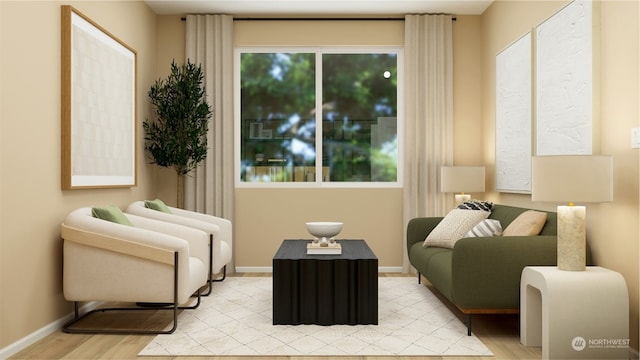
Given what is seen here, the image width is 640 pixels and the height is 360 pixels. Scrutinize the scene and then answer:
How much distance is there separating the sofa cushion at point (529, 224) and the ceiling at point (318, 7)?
280cm

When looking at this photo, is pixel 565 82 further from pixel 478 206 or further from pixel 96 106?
pixel 96 106

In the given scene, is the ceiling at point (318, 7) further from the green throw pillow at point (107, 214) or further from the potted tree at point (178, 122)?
the green throw pillow at point (107, 214)

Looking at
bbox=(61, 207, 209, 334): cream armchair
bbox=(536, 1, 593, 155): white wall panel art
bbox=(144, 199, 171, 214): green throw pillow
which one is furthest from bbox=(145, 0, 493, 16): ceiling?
bbox=(61, 207, 209, 334): cream armchair

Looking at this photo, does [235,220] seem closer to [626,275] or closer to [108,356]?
[108,356]

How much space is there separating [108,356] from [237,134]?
137 inches

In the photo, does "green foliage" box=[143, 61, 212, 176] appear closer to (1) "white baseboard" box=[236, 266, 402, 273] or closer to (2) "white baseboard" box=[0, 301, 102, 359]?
(1) "white baseboard" box=[236, 266, 402, 273]

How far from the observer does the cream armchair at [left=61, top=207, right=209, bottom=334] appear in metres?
3.55

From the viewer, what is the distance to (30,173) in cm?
341

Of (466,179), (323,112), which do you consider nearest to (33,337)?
(323,112)

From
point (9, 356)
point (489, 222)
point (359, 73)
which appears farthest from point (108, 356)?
point (359, 73)

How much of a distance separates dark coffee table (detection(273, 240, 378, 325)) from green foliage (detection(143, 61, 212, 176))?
235cm

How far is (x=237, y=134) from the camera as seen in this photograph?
245 inches

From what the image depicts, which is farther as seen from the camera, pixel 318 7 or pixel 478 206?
pixel 318 7

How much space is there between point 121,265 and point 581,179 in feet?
9.56
